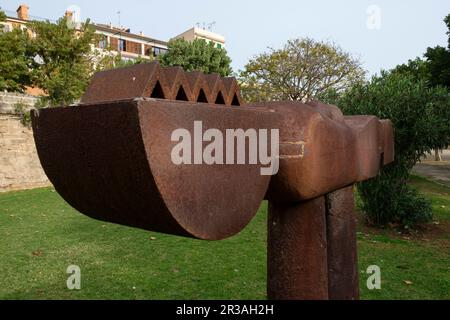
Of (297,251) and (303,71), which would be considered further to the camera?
(303,71)

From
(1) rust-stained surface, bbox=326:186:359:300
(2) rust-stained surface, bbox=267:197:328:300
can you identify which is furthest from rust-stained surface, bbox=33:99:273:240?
(1) rust-stained surface, bbox=326:186:359:300

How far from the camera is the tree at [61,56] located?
56.8 ft

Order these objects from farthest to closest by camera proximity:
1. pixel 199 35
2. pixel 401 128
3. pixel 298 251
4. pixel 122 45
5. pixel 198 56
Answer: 1. pixel 199 35
2. pixel 122 45
3. pixel 198 56
4. pixel 401 128
5. pixel 298 251

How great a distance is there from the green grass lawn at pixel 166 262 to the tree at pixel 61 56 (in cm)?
1122

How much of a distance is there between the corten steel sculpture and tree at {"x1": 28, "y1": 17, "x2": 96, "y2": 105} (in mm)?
17353

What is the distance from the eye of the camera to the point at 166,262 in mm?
4949

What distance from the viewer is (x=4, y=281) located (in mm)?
4441

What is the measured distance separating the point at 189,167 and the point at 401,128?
6307 millimetres

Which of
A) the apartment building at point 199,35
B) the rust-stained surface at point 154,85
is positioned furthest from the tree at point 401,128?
the apartment building at point 199,35

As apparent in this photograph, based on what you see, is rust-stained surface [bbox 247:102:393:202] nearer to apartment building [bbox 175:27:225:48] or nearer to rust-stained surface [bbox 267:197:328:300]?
rust-stained surface [bbox 267:197:328:300]

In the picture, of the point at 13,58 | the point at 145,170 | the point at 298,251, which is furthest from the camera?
the point at 13,58

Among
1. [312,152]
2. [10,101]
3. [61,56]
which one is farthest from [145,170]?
[61,56]

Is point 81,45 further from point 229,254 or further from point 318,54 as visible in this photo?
point 229,254

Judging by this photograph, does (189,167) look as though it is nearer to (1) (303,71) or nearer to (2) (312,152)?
(2) (312,152)
